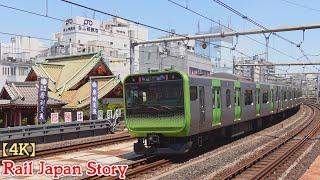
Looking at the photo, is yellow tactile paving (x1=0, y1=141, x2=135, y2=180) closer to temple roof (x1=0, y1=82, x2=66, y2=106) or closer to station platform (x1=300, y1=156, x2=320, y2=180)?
station platform (x1=300, y1=156, x2=320, y2=180)

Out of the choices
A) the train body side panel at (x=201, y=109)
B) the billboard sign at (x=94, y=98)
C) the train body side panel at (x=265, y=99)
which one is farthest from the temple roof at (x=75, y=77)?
the train body side panel at (x=201, y=109)

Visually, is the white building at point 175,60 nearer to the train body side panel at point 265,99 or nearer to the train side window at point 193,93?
the train body side panel at point 265,99

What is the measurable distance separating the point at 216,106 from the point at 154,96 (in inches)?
156

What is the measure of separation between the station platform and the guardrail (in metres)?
13.5

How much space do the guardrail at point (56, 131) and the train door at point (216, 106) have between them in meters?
9.68

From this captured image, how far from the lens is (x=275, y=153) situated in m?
18.9

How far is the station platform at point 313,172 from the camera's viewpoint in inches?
530

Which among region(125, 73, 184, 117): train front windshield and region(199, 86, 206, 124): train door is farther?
region(199, 86, 206, 124): train door

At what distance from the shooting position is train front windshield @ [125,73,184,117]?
15641 mm

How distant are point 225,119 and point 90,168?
27.7 ft

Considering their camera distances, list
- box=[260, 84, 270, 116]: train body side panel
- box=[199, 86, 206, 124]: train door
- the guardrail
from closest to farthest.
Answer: box=[199, 86, 206, 124]: train door, the guardrail, box=[260, 84, 270, 116]: train body side panel

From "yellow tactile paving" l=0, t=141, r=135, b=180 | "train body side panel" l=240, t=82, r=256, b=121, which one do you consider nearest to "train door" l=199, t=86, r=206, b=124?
"yellow tactile paving" l=0, t=141, r=135, b=180

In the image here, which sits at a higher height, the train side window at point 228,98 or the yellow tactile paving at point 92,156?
the train side window at point 228,98

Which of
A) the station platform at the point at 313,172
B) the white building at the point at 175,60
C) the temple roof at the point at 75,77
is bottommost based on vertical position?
the station platform at the point at 313,172
